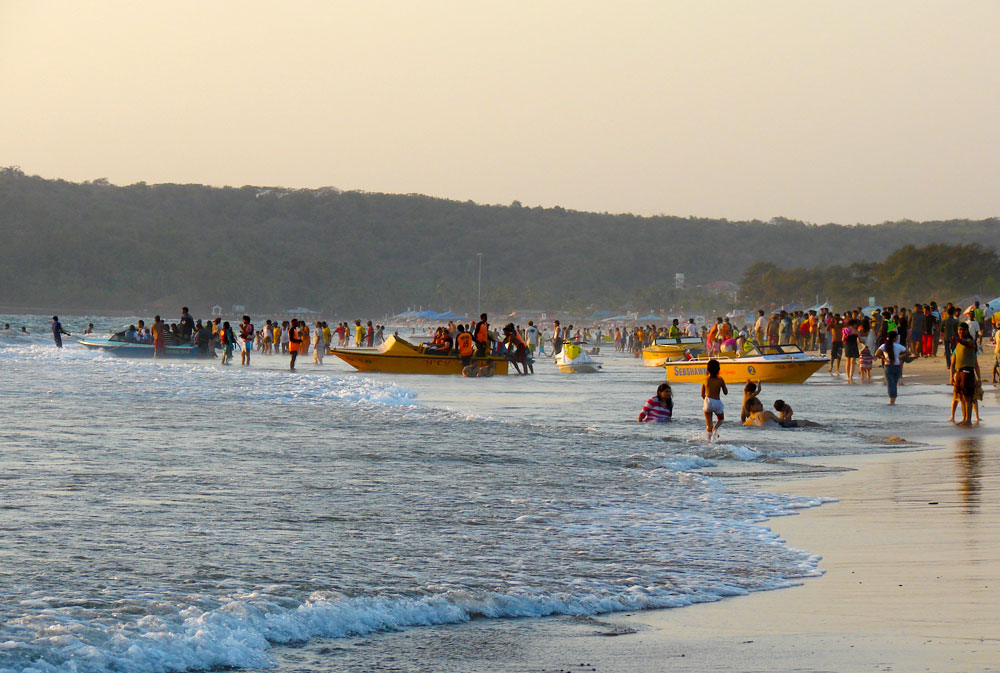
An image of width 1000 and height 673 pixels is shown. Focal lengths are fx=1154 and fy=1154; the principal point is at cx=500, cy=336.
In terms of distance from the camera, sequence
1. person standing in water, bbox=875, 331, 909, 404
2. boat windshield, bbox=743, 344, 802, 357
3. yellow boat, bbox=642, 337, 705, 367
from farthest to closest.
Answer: yellow boat, bbox=642, 337, 705, 367 < boat windshield, bbox=743, 344, 802, 357 < person standing in water, bbox=875, 331, 909, 404

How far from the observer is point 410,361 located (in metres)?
33.4

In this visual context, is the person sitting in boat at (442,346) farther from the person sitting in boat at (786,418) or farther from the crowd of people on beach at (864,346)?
the person sitting in boat at (786,418)

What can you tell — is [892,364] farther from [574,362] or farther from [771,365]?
[574,362]

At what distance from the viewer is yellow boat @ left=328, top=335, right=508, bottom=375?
33.1 m

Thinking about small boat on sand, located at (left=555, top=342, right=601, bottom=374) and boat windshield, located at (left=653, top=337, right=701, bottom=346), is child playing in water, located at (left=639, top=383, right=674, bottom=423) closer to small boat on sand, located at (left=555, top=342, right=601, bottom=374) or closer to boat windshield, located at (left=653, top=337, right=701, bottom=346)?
small boat on sand, located at (left=555, top=342, right=601, bottom=374)

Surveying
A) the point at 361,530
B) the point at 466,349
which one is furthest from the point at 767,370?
the point at 361,530

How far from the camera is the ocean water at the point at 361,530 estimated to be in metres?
5.64

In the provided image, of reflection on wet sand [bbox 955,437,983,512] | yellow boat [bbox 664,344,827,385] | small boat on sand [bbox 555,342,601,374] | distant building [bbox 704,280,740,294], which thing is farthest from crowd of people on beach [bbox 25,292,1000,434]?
distant building [bbox 704,280,740,294]

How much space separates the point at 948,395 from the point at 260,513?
1925 cm

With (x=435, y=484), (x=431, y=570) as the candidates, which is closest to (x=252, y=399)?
(x=435, y=484)

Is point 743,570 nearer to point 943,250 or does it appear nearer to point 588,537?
point 588,537

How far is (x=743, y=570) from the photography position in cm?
730

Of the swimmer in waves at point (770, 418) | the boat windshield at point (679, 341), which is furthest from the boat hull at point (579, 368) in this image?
the swimmer in waves at point (770, 418)

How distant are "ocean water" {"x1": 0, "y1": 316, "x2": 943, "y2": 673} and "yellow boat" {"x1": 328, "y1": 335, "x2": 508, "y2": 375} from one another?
14355mm
